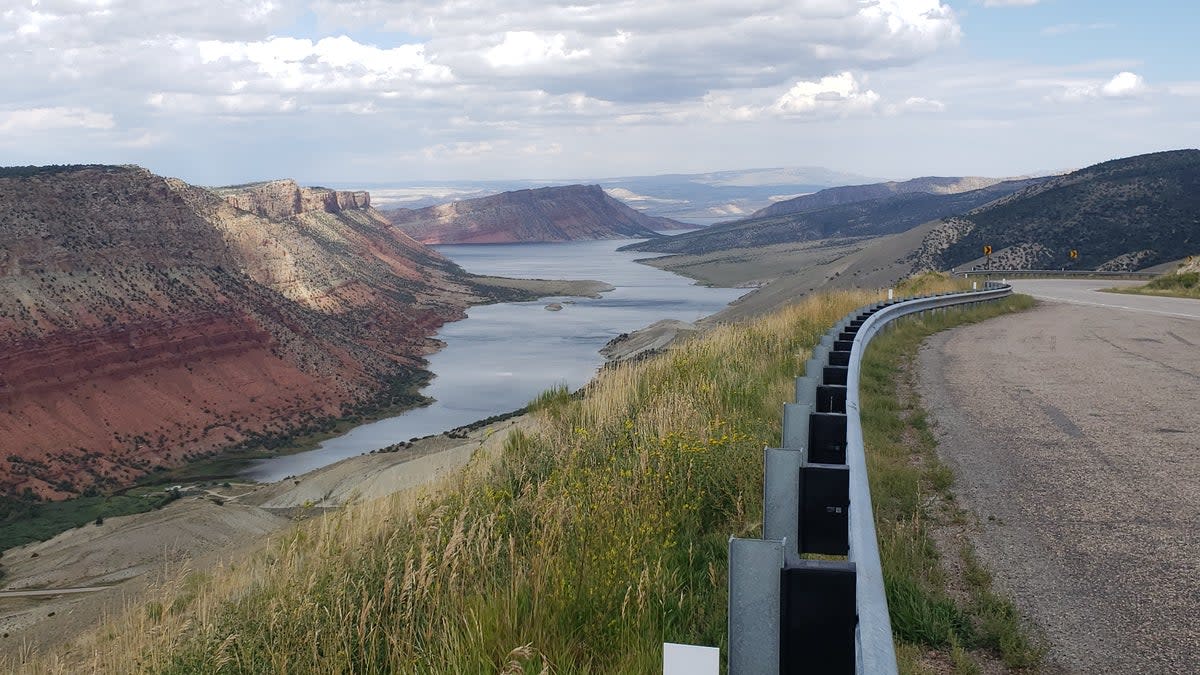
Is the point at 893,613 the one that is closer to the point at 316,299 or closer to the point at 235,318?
the point at 235,318

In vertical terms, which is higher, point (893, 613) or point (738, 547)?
point (738, 547)

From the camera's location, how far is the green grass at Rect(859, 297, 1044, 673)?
14.9 ft

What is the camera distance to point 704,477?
679 cm

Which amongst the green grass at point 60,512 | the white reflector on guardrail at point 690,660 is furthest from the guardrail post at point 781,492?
the green grass at point 60,512

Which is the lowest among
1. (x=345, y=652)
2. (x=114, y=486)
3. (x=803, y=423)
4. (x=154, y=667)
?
(x=114, y=486)

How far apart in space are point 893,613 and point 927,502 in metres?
2.33

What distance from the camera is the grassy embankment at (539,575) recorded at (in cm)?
461

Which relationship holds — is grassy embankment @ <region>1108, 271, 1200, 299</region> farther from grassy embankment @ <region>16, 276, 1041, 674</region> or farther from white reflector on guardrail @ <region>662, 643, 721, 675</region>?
white reflector on guardrail @ <region>662, 643, 721, 675</region>

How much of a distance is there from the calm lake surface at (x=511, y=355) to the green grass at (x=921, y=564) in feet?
57.5

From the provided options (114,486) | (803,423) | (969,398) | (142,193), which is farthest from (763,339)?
(142,193)

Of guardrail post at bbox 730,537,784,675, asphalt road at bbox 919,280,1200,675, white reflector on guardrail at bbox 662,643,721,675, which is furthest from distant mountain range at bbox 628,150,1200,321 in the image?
white reflector on guardrail at bbox 662,643,721,675

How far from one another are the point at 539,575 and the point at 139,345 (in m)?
68.4

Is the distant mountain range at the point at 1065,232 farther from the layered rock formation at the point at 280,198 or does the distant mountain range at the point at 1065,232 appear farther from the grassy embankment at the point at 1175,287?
the layered rock formation at the point at 280,198

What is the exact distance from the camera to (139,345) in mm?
66438
